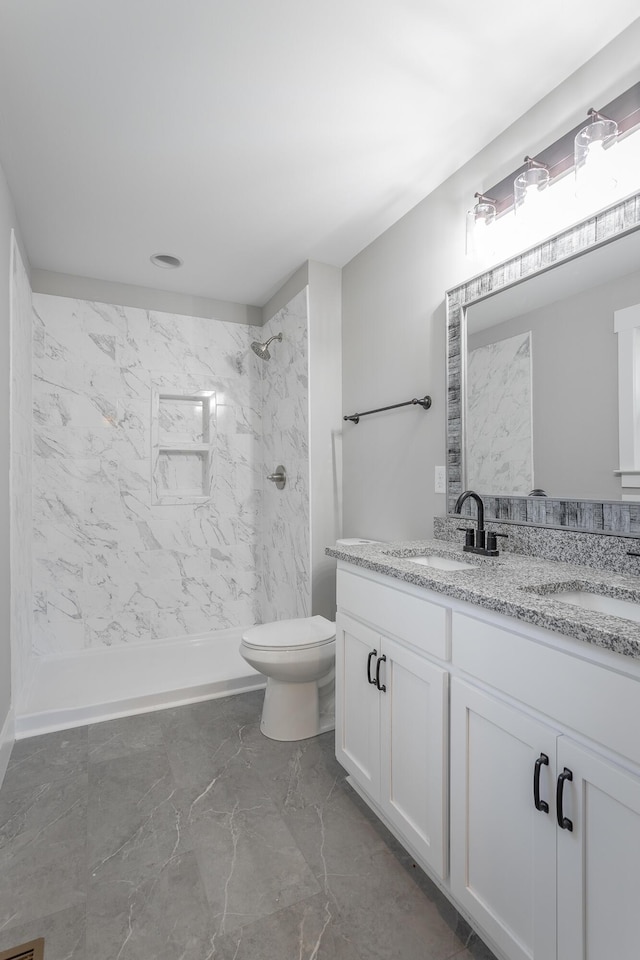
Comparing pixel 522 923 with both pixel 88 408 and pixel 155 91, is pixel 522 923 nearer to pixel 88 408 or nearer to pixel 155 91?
pixel 155 91

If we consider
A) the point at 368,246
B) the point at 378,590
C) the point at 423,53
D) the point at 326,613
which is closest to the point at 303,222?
the point at 368,246

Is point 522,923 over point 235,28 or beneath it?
beneath

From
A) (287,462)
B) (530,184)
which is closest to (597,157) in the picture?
(530,184)

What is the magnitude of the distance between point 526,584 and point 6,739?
6.92 ft

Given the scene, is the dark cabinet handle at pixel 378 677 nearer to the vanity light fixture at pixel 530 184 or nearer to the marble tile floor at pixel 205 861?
the marble tile floor at pixel 205 861

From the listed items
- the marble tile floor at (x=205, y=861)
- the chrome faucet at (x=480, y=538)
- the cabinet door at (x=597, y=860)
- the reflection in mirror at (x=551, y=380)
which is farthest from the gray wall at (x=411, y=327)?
the cabinet door at (x=597, y=860)

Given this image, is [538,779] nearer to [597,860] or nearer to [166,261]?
[597,860]

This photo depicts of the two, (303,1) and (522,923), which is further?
(303,1)

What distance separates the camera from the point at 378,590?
165cm

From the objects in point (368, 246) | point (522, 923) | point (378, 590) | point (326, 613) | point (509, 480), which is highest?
point (368, 246)

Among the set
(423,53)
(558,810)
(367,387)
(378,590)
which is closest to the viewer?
(558,810)

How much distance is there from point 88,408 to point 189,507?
90cm

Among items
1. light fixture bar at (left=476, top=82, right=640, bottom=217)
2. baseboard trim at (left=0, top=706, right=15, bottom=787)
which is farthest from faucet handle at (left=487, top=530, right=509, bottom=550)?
baseboard trim at (left=0, top=706, right=15, bottom=787)

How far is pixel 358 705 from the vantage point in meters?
1.77
